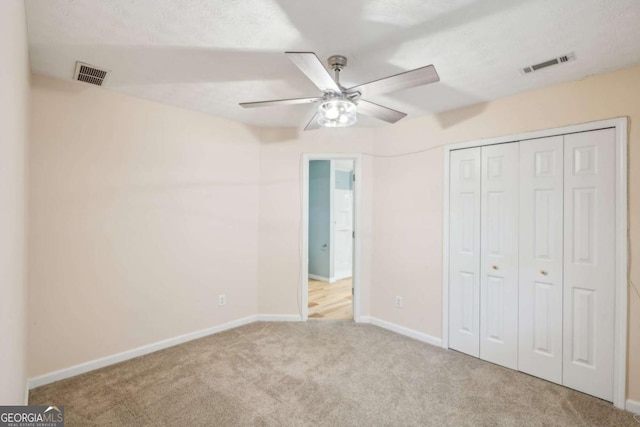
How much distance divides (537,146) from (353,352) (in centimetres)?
248

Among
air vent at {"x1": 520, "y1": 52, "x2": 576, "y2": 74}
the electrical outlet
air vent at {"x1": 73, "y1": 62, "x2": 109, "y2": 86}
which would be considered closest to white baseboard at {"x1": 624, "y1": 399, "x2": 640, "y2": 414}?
the electrical outlet

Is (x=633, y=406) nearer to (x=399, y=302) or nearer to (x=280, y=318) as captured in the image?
(x=399, y=302)

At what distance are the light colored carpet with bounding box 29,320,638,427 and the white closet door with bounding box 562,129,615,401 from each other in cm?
23

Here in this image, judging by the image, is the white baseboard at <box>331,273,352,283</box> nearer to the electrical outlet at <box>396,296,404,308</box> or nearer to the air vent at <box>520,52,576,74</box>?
the electrical outlet at <box>396,296,404,308</box>

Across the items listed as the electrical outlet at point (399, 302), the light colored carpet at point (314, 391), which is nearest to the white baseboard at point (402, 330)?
the light colored carpet at point (314, 391)

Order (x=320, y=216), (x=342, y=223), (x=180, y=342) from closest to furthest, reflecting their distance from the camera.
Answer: (x=180, y=342) < (x=320, y=216) < (x=342, y=223)

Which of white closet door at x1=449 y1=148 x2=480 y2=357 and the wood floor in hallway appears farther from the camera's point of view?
the wood floor in hallway

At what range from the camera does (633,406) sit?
84.9 inches

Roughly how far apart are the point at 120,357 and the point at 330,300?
2808mm

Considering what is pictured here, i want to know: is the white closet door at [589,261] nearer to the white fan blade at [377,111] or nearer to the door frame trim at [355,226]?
the white fan blade at [377,111]

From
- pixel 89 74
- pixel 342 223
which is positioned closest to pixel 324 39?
pixel 89 74

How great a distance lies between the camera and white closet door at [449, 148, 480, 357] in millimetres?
2971

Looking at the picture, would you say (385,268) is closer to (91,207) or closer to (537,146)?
(537,146)

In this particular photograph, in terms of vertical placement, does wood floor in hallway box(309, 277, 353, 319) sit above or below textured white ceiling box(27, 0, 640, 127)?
below
